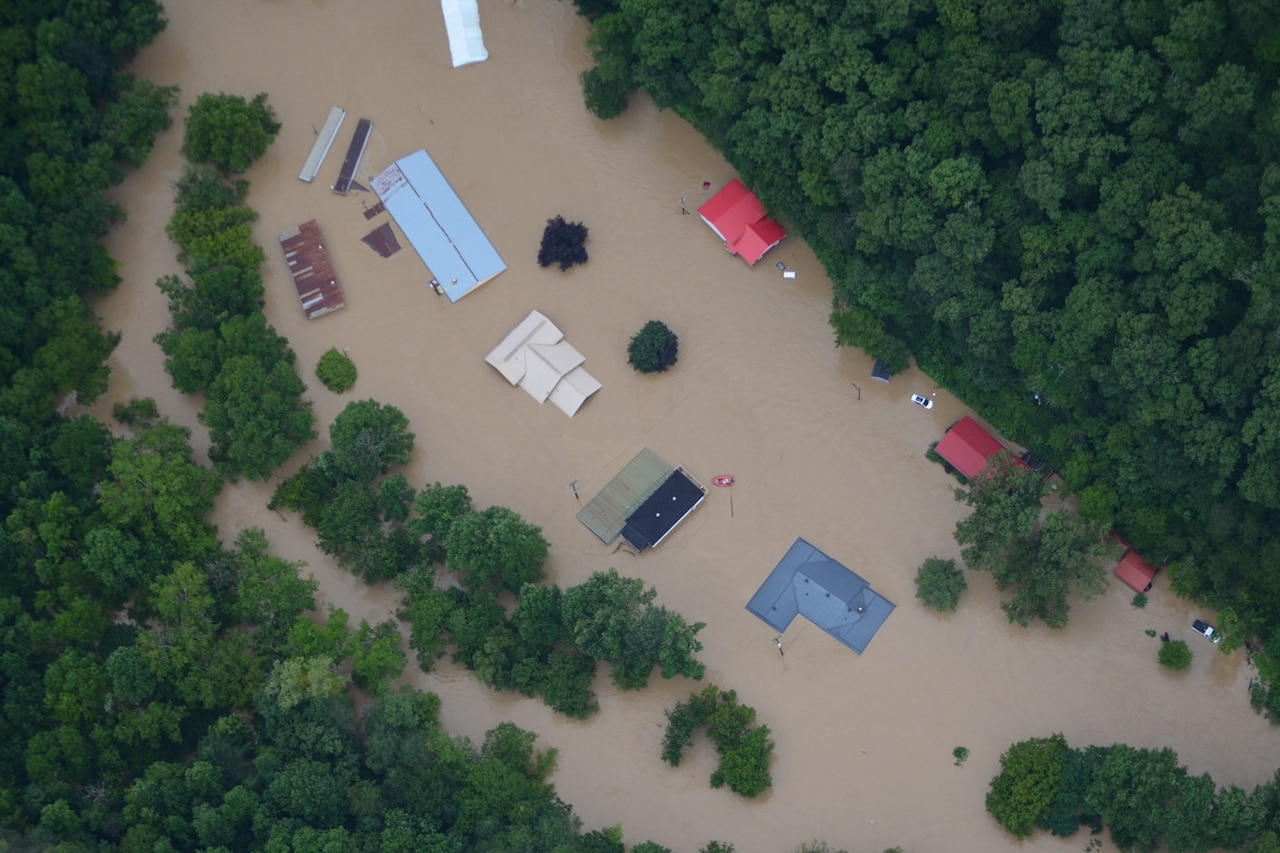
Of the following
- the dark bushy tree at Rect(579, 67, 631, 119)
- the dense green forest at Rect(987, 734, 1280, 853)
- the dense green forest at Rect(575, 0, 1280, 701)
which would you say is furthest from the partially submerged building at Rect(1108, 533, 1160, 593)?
the dark bushy tree at Rect(579, 67, 631, 119)

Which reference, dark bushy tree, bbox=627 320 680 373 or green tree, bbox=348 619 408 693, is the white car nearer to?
dark bushy tree, bbox=627 320 680 373

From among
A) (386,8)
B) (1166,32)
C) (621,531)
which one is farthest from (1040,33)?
(386,8)

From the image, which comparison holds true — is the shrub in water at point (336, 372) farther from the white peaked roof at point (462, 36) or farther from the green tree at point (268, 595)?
the white peaked roof at point (462, 36)

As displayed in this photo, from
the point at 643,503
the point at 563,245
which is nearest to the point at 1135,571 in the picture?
the point at 643,503

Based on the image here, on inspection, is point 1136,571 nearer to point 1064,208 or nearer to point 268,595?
point 1064,208

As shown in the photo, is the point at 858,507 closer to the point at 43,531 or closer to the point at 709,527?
the point at 709,527

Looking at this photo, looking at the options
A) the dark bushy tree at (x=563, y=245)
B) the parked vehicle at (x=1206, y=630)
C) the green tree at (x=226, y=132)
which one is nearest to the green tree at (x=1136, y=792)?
the parked vehicle at (x=1206, y=630)
